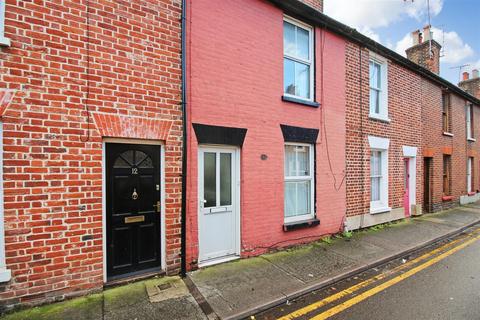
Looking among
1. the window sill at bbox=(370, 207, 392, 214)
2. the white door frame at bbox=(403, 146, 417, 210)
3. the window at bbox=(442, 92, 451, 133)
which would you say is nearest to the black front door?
the window sill at bbox=(370, 207, 392, 214)

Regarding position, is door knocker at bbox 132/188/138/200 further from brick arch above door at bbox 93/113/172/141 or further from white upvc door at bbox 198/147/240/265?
white upvc door at bbox 198/147/240/265

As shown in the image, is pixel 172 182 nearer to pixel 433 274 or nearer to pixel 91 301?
pixel 91 301

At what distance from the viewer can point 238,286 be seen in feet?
13.1

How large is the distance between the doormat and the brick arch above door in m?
2.45

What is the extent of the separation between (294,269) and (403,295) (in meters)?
1.77

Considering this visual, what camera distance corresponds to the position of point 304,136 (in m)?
6.14

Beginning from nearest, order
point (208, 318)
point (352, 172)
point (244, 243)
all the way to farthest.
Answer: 1. point (208, 318)
2. point (244, 243)
3. point (352, 172)

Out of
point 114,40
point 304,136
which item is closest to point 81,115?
point 114,40

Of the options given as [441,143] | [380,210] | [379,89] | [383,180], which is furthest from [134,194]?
[441,143]

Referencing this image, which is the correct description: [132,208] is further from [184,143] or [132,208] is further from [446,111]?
[446,111]

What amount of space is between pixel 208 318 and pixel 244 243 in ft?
6.62

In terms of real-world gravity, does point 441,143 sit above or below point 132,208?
above

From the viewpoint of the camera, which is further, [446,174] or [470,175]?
[470,175]

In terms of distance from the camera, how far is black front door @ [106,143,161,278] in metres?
3.98
